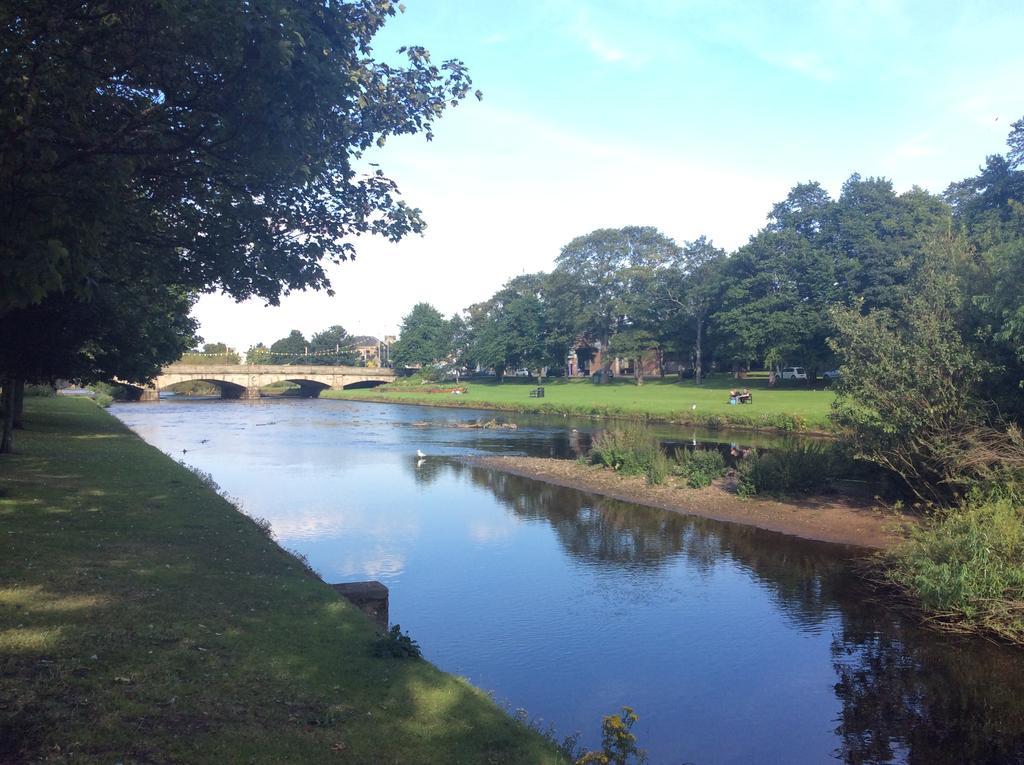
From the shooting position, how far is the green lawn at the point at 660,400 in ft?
162

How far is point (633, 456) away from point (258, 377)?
76824 millimetres

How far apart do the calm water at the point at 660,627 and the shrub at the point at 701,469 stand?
316 centimetres

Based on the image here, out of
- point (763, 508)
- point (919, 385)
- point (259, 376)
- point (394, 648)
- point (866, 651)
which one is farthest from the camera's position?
point (259, 376)

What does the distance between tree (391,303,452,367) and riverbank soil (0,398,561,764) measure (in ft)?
356

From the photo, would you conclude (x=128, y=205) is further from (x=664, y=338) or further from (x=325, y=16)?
(x=664, y=338)

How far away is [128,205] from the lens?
10.6m

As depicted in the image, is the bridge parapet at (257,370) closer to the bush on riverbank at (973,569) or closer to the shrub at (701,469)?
the shrub at (701,469)

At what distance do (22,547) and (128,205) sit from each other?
17.7 feet

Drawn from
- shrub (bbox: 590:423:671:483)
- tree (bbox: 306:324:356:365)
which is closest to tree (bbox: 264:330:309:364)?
tree (bbox: 306:324:356:365)

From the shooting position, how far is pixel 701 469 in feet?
93.9

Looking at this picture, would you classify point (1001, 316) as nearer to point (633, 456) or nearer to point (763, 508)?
point (763, 508)

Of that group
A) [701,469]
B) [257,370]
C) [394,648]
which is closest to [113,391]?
[257,370]

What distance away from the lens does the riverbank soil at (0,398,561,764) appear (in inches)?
245

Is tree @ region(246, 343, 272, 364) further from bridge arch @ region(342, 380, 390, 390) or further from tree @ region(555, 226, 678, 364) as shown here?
tree @ region(555, 226, 678, 364)
